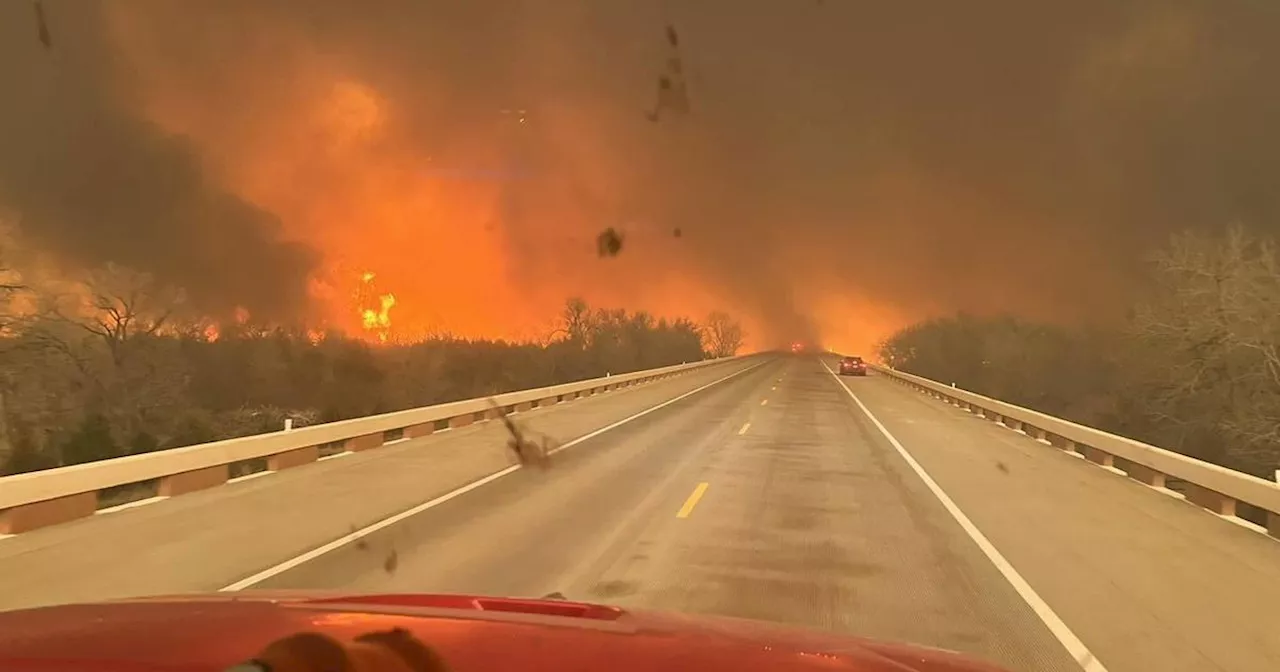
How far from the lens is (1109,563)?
30.6ft

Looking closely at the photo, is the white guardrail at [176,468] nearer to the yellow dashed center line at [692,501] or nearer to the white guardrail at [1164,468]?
the yellow dashed center line at [692,501]

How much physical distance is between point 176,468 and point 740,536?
7.73m

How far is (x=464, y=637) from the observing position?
3.28 meters

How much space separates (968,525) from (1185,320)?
24651 millimetres

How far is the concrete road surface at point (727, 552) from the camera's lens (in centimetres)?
710

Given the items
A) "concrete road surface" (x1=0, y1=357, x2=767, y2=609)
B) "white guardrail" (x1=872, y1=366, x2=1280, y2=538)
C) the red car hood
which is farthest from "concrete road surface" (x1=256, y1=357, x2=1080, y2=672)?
"white guardrail" (x1=872, y1=366, x2=1280, y2=538)

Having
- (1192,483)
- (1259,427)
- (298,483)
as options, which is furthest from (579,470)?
(1259,427)

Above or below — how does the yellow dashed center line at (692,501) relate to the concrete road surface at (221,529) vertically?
below

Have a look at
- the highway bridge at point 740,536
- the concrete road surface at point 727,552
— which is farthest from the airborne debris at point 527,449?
the concrete road surface at point 727,552

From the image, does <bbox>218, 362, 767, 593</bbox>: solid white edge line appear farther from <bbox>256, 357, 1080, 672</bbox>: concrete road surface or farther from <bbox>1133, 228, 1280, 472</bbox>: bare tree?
<bbox>1133, 228, 1280, 472</bbox>: bare tree

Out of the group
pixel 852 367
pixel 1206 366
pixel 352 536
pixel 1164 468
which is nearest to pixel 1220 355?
pixel 1206 366

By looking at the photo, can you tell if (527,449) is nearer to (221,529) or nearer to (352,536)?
(221,529)

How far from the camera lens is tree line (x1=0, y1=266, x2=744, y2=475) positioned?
862 inches

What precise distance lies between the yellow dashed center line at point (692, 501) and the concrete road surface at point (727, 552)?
0.09 ft
